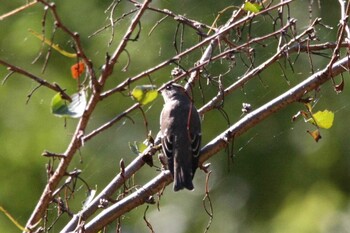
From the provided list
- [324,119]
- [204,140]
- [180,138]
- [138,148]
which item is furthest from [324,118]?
[204,140]

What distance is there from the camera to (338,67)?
128 inches

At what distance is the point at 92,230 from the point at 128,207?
0.13 metres

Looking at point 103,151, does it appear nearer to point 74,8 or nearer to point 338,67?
point 74,8

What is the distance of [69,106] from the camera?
100.0 inches

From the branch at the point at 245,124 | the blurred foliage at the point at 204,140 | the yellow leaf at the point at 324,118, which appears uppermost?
the branch at the point at 245,124

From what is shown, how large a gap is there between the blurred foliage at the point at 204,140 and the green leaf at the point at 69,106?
4.71 m

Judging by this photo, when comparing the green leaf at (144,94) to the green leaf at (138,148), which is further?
the green leaf at (138,148)

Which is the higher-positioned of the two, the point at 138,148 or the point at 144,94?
the point at 144,94

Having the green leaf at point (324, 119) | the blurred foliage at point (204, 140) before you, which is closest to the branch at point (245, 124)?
the green leaf at point (324, 119)

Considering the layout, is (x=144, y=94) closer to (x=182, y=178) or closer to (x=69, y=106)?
(x=69, y=106)

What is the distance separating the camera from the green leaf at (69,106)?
2516 mm

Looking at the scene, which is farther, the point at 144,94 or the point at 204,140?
the point at 204,140

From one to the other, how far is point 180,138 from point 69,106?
6.37 feet

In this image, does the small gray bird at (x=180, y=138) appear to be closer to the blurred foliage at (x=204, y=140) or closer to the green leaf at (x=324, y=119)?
the green leaf at (x=324, y=119)
